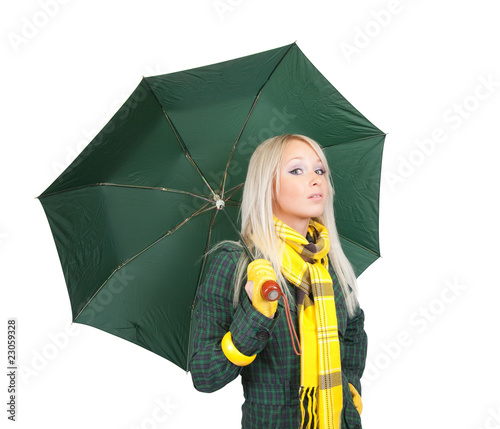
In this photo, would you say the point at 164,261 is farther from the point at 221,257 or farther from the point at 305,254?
the point at 305,254

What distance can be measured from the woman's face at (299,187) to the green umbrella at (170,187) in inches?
12.2

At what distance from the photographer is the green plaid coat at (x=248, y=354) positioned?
88.7 inches

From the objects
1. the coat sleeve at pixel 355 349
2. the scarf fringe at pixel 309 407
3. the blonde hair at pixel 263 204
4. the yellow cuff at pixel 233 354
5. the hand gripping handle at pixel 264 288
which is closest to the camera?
the hand gripping handle at pixel 264 288

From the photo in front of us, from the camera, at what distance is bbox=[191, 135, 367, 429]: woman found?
226 cm

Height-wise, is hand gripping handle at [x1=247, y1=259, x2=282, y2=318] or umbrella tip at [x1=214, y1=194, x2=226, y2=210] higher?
umbrella tip at [x1=214, y1=194, x2=226, y2=210]

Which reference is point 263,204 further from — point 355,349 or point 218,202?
point 355,349

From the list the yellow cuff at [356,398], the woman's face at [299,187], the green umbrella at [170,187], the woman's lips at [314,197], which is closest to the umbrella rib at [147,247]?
the green umbrella at [170,187]

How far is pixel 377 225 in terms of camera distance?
314 centimetres

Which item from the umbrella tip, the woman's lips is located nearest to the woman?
the woman's lips

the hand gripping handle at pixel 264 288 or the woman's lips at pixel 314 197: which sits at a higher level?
the woman's lips at pixel 314 197

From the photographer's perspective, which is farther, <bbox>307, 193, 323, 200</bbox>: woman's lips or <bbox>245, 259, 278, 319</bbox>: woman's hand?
<bbox>307, 193, 323, 200</bbox>: woman's lips

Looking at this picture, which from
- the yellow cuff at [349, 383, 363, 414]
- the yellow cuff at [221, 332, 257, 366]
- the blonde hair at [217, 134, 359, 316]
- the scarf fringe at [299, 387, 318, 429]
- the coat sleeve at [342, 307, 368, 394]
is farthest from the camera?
the coat sleeve at [342, 307, 368, 394]

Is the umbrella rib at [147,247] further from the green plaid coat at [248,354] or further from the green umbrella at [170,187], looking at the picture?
the green plaid coat at [248,354]

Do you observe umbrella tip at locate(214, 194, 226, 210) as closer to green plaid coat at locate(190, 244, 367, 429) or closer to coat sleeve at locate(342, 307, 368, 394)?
green plaid coat at locate(190, 244, 367, 429)
